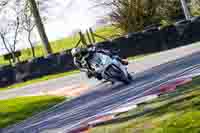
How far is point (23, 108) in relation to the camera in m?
20.3

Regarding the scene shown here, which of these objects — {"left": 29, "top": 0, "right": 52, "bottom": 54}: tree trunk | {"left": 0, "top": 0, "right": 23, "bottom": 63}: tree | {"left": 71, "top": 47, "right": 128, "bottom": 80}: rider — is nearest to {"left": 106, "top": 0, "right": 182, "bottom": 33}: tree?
{"left": 29, "top": 0, "right": 52, "bottom": 54}: tree trunk

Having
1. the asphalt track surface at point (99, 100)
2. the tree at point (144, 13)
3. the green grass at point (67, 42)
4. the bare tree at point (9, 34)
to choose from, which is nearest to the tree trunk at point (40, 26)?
the green grass at point (67, 42)

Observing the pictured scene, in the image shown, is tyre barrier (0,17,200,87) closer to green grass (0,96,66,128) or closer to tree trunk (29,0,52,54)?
tree trunk (29,0,52,54)

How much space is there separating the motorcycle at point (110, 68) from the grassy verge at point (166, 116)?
5194mm

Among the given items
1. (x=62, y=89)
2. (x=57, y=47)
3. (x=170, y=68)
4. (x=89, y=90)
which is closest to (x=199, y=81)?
(x=170, y=68)

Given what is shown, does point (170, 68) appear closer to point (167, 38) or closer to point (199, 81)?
point (199, 81)

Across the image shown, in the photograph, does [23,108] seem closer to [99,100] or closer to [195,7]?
[99,100]

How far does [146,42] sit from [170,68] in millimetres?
10315

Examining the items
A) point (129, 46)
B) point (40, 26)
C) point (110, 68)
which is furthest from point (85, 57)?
point (40, 26)

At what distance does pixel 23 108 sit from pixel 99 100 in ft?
13.2

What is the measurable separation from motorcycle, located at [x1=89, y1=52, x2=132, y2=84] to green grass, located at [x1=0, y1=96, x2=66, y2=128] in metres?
1.97

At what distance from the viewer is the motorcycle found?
18594 millimetres

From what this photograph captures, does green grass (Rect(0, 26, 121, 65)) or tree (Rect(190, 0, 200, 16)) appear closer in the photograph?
tree (Rect(190, 0, 200, 16))

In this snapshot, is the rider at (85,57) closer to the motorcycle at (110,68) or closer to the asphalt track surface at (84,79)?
the motorcycle at (110,68)
